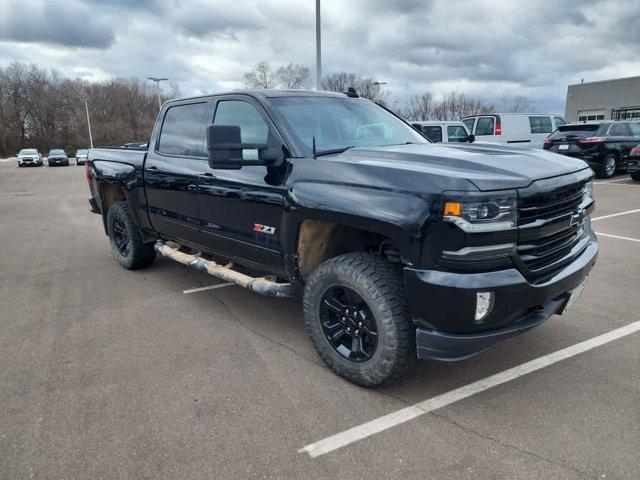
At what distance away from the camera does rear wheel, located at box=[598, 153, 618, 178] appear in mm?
14453

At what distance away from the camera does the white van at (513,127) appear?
1603cm

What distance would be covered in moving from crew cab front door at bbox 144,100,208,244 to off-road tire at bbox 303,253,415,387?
1762 millimetres

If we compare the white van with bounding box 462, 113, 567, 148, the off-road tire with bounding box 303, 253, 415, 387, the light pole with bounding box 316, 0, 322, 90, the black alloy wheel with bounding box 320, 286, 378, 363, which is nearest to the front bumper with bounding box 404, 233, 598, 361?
the off-road tire with bounding box 303, 253, 415, 387

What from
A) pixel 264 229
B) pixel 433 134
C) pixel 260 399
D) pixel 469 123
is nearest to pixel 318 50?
pixel 469 123

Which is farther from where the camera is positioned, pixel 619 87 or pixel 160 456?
pixel 619 87

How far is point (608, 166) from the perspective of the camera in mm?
14578

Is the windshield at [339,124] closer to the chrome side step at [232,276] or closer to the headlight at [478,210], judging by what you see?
the chrome side step at [232,276]

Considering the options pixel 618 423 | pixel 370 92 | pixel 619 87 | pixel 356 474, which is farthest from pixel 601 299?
pixel 619 87

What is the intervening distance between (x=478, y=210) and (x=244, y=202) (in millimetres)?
1842

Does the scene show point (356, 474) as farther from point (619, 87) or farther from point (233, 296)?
point (619, 87)

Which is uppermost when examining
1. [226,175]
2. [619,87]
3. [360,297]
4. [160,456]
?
[619,87]

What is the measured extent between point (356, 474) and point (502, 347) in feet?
5.98

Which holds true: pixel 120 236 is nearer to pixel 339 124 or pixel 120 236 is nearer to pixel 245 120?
pixel 245 120

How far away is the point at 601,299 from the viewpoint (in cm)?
453
